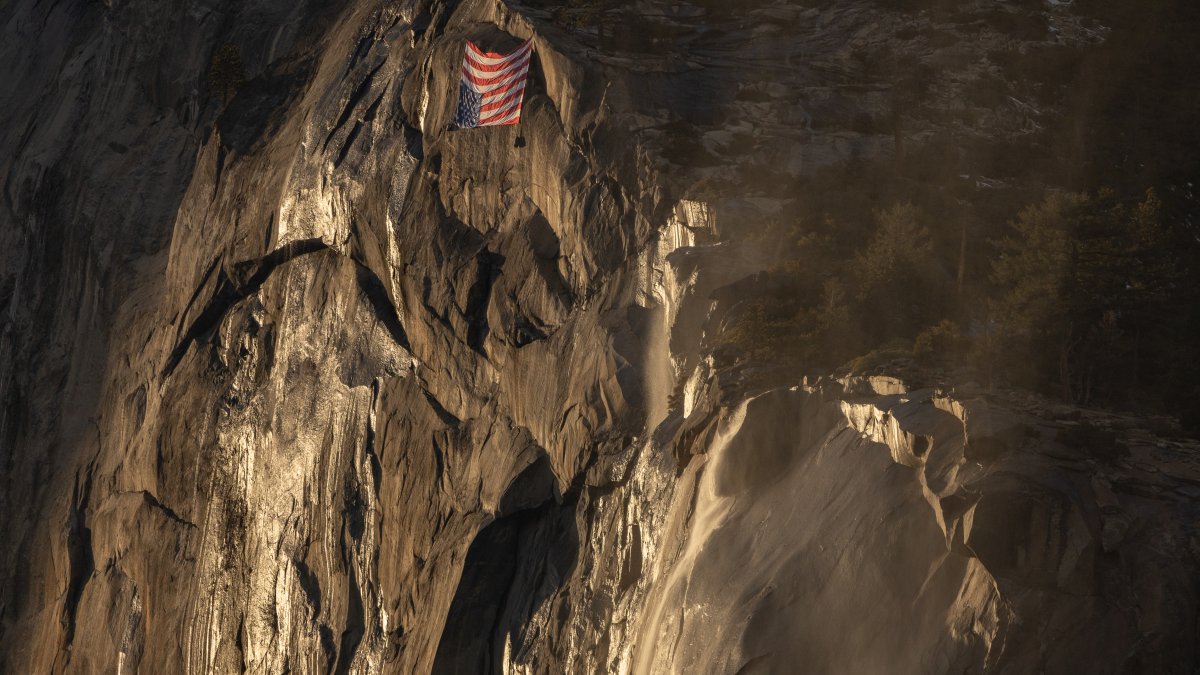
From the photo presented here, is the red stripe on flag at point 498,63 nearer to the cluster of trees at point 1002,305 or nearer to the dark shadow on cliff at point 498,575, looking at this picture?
the cluster of trees at point 1002,305

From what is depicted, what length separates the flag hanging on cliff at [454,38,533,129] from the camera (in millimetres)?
46281

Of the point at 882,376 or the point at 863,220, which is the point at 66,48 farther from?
the point at 882,376

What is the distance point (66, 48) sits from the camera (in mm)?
77312

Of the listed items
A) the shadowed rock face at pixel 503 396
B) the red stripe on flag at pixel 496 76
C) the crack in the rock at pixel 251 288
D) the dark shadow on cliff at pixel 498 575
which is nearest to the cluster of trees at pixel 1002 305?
the shadowed rock face at pixel 503 396

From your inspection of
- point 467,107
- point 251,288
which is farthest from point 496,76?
point 251,288

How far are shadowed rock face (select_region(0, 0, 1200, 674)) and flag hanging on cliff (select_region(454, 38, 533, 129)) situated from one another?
26.7 inches

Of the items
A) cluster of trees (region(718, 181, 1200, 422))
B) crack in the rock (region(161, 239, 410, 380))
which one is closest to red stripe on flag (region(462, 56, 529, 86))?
crack in the rock (region(161, 239, 410, 380))

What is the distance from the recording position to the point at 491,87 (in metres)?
47.1

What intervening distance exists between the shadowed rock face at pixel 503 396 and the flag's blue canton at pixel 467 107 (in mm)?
850

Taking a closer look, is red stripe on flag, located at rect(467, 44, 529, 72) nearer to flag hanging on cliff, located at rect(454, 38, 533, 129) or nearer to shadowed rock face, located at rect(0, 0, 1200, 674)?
flag hanging on cliff, located at rect(454, 38, 533, 129)

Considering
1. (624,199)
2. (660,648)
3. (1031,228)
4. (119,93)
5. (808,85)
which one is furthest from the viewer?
(119,93)

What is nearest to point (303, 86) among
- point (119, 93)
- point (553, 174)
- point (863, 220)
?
point (119, 93)

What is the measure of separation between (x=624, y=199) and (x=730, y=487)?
43.5 feet

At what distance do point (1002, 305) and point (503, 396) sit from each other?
642 inches
